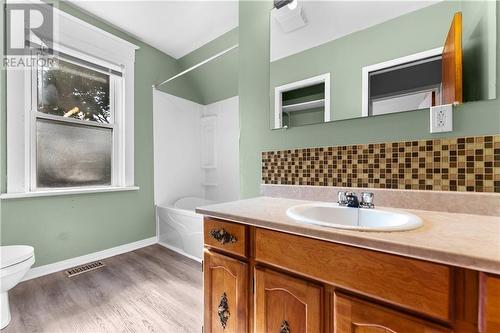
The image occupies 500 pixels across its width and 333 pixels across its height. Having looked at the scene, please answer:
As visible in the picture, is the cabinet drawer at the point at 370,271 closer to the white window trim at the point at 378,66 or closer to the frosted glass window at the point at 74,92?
the white window trim at the point at 378,66

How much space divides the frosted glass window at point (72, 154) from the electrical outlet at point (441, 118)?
2.91m

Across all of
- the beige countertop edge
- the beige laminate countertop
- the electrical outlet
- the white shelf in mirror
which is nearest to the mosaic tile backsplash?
the electrical outlet

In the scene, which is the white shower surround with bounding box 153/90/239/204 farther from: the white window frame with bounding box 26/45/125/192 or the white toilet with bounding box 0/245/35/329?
the white toilet with bounding box 0/245/35/329

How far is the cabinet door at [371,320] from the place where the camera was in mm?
564

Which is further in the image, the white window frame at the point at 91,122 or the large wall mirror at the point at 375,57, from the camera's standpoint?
the white window frame at the point at 91,122

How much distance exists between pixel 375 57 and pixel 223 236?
1.21m

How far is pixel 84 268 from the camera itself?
7.14 feet

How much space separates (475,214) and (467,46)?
74cm

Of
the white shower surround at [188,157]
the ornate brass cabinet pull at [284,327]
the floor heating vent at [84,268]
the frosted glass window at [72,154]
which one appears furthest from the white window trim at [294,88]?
the floor heating vent at [84,268]

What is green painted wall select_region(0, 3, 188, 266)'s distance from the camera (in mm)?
1939

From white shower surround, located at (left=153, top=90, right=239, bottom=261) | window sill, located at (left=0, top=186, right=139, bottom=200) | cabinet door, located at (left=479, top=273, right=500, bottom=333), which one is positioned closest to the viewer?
cabinet door, located at (left=479, top=273, right=500, bottom=333)

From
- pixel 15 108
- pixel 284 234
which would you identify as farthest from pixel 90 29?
pixel 284 234

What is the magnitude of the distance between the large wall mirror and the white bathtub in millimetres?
1489

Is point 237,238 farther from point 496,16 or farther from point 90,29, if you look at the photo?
point 90,29
